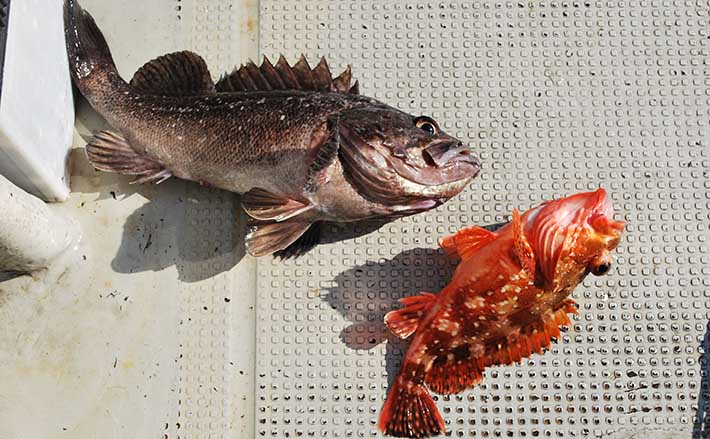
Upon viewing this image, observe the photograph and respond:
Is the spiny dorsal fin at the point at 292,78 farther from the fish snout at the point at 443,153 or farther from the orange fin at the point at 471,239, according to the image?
the orange fin at the point at 471,239

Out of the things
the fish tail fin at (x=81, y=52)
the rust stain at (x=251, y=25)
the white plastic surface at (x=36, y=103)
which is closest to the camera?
the white plastic surface at (x=36, y=103)

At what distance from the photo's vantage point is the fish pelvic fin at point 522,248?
300 centimetres

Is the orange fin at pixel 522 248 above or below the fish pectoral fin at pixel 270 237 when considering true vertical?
above

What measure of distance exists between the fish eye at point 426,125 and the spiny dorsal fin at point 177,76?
3.50 feet

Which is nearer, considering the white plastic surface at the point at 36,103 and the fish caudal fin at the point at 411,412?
the white plastic surface at the point at 36,103

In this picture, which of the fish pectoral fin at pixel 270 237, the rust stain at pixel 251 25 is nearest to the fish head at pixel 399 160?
the fish pectoral fin at pixel 270 237

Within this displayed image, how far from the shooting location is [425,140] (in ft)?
10.1

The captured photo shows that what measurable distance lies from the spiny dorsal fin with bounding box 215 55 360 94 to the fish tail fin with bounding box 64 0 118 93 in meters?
0.70

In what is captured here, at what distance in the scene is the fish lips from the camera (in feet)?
10.1

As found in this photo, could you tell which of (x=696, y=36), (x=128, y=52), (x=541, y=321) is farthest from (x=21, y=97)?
(x=696, y=36)

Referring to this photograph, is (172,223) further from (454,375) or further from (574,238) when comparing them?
(574,238)

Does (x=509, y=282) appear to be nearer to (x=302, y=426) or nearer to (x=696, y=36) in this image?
(x=302, y=426)

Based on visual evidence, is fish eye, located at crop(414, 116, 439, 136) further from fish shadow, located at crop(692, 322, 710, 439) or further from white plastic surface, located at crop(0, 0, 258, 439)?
fish shadow, located at crop(692, 322, 710, 439)

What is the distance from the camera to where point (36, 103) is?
3.19m
